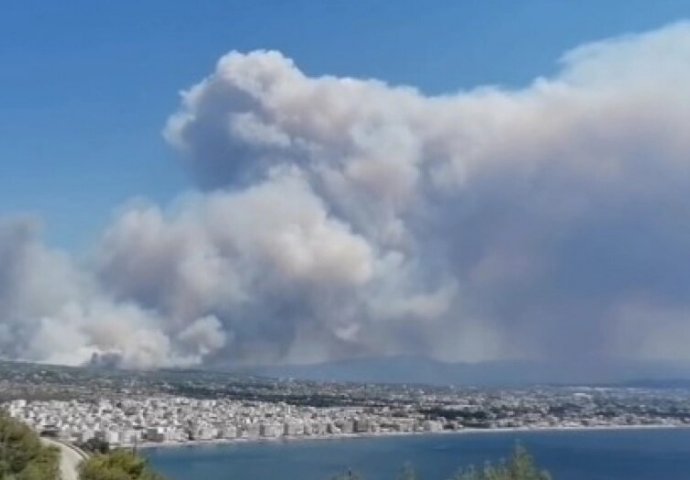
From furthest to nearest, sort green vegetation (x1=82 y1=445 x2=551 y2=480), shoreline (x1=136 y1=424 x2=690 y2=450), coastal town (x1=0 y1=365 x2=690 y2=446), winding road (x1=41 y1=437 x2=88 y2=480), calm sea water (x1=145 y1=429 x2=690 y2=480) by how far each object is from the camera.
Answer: coastal town (x1=0 y1=365 x2=690 y2=446) < shoreline (x1=136 y1=424 x2=690 y2=450) < calm sea water (x1=145 y1=429 x2=690 y2=480) < winding road (x1=41 y1=437 x2=88 y2=480) < green vegetation (x1=82 y1=445 x2=551 y2=480)

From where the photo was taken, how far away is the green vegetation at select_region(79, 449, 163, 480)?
75.0ft

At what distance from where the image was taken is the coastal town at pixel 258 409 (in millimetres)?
77000

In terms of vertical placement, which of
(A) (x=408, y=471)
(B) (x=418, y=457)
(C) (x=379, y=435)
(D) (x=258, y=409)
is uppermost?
(D) (x=258, y=409)

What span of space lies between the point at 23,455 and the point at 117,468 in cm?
198

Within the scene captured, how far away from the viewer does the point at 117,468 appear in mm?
23578

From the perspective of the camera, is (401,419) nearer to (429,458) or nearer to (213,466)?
(429,458)

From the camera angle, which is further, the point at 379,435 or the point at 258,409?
the point at 258,409

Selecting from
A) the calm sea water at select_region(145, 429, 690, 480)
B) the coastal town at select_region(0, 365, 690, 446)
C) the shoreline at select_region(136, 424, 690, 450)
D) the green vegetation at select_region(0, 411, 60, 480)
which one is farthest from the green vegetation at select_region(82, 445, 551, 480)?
the shoreline at select_region(136, 424, 690, 450)

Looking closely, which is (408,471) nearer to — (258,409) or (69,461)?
(69,461)

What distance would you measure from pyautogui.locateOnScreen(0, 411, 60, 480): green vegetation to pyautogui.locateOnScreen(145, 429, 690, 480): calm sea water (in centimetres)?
2739

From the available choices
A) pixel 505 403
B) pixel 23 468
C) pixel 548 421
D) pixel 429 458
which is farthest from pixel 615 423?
pixel 23 468

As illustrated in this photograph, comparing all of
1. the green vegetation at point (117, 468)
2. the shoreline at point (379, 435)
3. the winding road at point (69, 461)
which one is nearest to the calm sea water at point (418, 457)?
the shoreline at point (379, 435)

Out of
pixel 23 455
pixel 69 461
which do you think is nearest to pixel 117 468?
pixel 23 455

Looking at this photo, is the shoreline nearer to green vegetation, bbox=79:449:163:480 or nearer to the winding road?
the winding road
